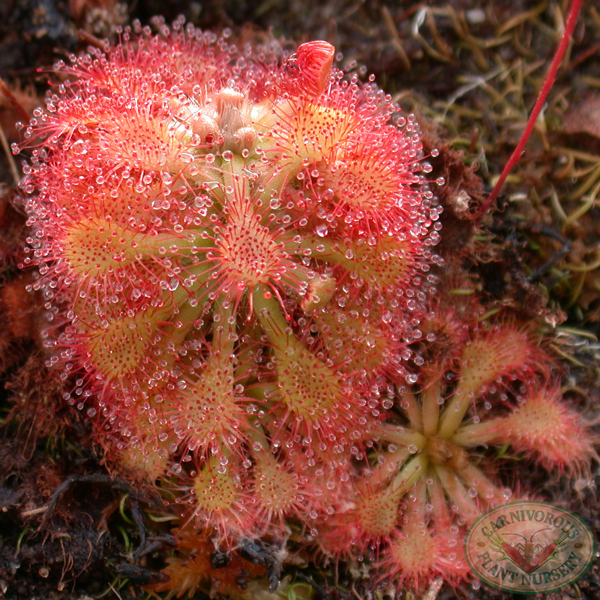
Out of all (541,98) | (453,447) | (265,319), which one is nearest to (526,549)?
(453,447)

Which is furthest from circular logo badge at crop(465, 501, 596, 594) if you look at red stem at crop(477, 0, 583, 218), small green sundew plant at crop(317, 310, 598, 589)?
red stem at crop(477, 0, 583, 218)

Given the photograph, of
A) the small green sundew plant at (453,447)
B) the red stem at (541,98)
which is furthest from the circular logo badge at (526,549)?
the red stem at (541,98)

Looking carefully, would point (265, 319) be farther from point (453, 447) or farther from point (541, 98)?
point (541, 98)

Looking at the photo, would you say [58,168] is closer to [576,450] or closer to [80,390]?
[80,390]

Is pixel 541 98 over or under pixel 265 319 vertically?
over

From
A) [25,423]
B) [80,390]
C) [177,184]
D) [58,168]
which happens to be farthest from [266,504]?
[58,168]

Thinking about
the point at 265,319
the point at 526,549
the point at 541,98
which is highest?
the point at 541,98

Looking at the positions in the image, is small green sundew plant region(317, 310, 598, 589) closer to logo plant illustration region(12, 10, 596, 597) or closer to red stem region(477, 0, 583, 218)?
logo plant illustration region(12, 10, 596, 597)
